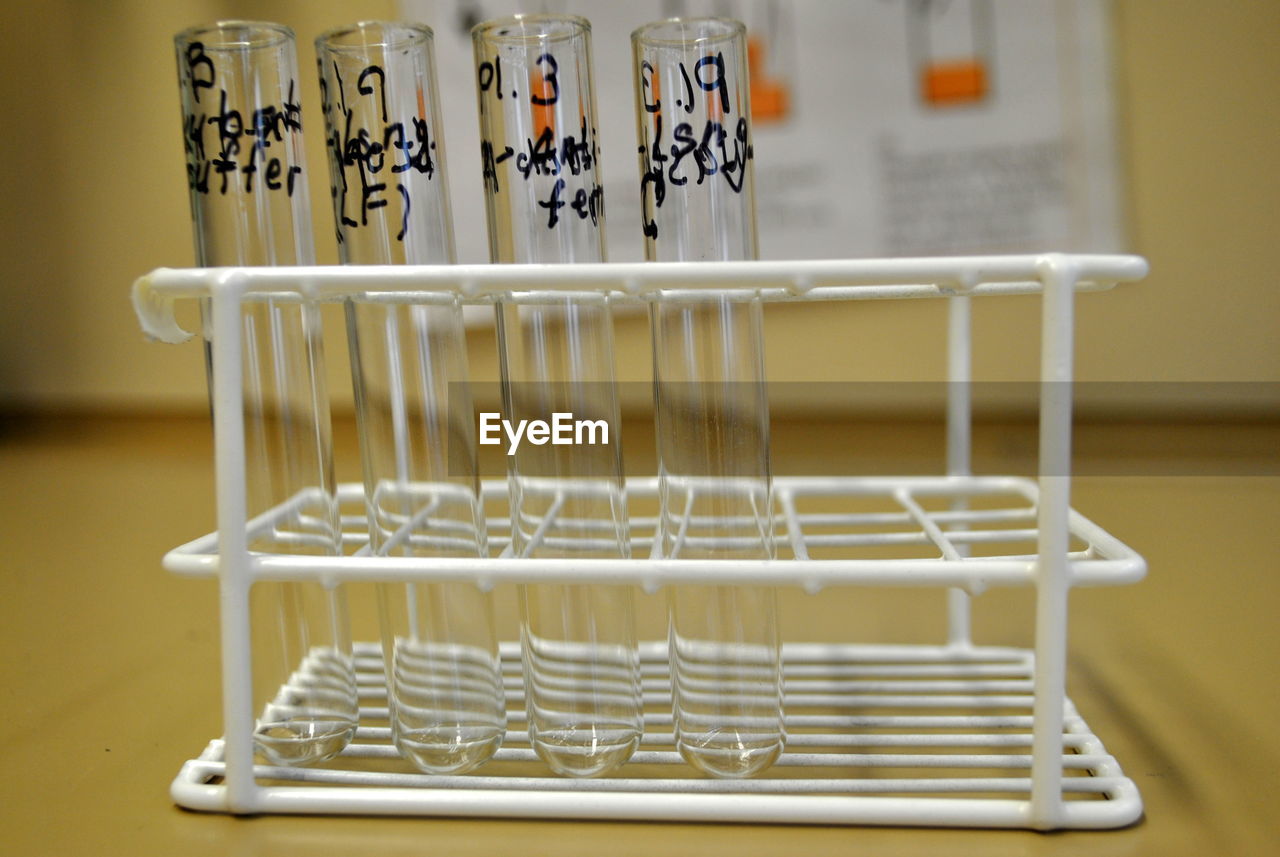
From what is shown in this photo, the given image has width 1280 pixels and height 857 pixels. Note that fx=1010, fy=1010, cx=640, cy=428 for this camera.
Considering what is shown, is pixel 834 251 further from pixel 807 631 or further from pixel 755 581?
pixel 755 581

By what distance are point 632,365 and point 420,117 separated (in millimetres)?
960

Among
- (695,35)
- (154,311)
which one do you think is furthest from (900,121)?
(154,311)

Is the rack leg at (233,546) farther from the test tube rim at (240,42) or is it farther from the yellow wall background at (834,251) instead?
the yellow wall background at (834,251)

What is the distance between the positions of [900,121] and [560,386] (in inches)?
41.5

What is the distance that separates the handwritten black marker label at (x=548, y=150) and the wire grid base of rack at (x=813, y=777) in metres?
0.27

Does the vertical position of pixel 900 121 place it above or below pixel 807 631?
above

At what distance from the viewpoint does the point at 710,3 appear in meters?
1.41

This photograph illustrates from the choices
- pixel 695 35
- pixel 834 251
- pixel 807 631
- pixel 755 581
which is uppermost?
pixel 695 35

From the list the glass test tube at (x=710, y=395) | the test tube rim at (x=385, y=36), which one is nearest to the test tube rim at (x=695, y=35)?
the glass test tube at (x=710, y=395)

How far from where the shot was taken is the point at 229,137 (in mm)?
479

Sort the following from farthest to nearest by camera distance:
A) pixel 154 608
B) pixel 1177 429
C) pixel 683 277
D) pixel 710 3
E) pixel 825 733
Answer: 1. pixel 710 3
2. pixel 1177 429
3. pixel 154 608
4. pixel 825 733
5. pixel 683 277

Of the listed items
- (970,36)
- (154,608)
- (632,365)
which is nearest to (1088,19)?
(970,36)

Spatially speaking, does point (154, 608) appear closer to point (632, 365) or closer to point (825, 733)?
point (825, 733)

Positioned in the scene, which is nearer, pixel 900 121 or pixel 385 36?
pixel 385 36
